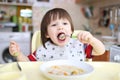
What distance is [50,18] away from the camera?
3.50ft

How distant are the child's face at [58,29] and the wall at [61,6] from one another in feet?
8.54

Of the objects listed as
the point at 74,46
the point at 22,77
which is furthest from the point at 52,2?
the point at 22,77

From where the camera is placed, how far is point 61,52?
1109mm

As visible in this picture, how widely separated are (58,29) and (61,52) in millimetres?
163

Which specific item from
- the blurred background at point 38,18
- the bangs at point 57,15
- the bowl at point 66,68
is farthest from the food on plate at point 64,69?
the blurred background at point 38,18

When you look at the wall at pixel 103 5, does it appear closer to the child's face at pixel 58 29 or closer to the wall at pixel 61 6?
the wall at pixel 61 6

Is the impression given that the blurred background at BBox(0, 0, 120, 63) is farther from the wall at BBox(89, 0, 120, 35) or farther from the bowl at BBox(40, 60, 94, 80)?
the bowl at BBox(40, 60, 94, 80)

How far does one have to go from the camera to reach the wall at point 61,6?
3618mm

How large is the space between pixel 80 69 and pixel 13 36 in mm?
2546

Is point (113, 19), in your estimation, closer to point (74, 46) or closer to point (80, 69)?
point (74, 46)

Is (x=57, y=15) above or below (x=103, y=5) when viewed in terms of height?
below

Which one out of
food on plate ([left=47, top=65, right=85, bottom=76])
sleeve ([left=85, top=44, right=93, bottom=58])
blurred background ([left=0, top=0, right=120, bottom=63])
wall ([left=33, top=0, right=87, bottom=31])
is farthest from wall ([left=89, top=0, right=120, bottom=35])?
food on plate ([left=47, top=65, right=85, bottom=76])

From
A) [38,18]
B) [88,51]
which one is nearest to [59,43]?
[88,51]

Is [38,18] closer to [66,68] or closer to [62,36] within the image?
[62,36]
